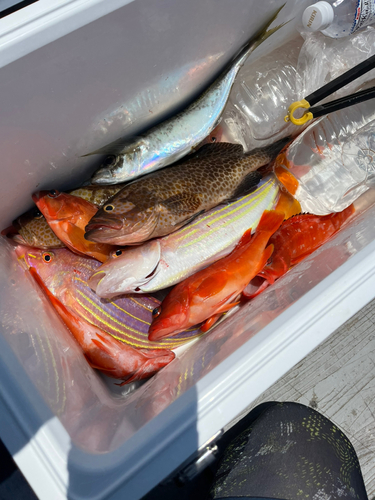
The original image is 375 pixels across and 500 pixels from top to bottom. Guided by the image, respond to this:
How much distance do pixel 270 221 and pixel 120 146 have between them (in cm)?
69

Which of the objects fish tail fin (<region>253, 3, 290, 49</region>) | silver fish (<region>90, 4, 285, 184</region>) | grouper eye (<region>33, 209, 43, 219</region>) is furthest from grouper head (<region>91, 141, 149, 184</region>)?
fish tail fin (<region>253, 3, 290, 49</region>)

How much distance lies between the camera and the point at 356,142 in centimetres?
158

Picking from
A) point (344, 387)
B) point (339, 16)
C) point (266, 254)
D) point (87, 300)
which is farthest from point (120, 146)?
point (344, 387)

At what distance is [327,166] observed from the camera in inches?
61.1

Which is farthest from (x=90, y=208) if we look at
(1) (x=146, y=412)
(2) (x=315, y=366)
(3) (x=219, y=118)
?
(2) (x=315, y=366)

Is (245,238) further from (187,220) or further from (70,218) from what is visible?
(70,218)

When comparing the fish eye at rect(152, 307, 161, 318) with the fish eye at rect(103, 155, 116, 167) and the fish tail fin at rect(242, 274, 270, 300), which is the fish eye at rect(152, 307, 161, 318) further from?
the fish eye at rect(103, 155, 116, 167)

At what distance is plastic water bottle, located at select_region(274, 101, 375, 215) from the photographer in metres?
1.52

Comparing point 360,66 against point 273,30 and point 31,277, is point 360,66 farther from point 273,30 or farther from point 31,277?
point 31,277

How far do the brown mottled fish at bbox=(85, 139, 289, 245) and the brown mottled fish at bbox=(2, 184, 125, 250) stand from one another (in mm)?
175

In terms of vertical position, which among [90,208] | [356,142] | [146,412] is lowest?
[146,412]

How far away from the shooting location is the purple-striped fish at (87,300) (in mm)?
1275

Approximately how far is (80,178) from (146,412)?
2.94ft

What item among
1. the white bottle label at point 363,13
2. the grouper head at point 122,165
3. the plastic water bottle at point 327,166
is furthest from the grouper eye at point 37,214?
the white bottle label at point 363,13
